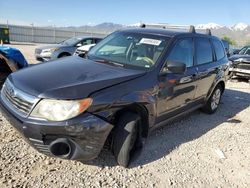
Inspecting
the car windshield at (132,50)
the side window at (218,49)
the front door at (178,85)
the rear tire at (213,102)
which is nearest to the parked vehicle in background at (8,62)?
the car windshield at (132,50)

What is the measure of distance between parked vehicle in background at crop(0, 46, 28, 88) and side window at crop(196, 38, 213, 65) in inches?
148

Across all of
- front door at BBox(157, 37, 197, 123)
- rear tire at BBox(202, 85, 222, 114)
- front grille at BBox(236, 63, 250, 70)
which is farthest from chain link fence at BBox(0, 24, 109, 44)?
front door at BBox(157, 37, 197, 123)

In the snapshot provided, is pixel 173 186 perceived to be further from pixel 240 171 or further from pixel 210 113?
pixel 210 113

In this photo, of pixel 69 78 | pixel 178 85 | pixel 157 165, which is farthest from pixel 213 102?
pixel 69 78

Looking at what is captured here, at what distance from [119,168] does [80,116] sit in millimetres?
1034

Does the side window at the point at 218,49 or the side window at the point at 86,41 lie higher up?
the side window at the point at 218,49

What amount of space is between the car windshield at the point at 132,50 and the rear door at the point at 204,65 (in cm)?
108

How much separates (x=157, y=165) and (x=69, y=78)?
165cm

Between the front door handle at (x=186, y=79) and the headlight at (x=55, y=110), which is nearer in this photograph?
the headlight at (x=55, y=110)

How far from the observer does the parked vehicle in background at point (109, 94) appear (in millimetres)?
3010

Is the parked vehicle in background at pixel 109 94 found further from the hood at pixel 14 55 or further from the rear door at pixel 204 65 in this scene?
the hood at pixel 14 55

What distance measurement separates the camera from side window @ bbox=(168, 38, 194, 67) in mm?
4395

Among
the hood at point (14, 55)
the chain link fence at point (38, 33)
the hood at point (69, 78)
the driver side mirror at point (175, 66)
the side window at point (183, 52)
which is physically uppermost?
the side window at point (183, 52)

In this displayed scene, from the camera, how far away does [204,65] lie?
17.8 feet
